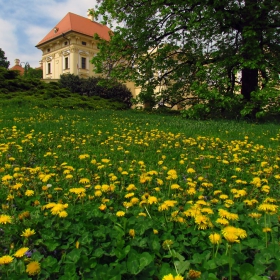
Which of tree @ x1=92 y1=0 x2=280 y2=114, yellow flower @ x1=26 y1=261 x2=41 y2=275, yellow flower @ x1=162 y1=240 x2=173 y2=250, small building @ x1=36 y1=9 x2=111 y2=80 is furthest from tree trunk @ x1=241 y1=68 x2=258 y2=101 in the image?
small building @ x1=36 y1=9 x2=111 y2=80

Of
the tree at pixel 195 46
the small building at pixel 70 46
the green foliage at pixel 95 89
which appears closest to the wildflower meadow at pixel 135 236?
the tree at pixel 195 46

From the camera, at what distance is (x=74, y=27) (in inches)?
1447

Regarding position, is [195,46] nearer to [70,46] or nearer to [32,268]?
[32,268]

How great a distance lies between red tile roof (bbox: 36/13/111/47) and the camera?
37.0 m

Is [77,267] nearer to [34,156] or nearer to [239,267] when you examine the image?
[239,267]

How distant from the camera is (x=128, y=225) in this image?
1626 millimetres

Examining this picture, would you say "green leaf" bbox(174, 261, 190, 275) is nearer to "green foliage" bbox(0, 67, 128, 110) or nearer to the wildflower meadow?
the wildflower meadow

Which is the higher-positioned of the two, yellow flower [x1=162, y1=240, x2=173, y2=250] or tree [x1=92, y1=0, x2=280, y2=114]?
tree [x1=92, y1=0, x2=280, y2=114]

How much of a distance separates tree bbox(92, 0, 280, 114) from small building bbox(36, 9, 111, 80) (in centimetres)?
2603

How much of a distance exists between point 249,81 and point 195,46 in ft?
9.69

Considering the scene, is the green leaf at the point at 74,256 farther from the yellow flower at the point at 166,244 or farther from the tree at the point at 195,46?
the tree at the point at 195,46

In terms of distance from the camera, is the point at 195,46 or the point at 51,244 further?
the point at 195,46

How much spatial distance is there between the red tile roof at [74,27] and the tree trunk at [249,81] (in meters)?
29.9

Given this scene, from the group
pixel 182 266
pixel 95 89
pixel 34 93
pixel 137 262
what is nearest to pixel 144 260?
pixel 137 262
